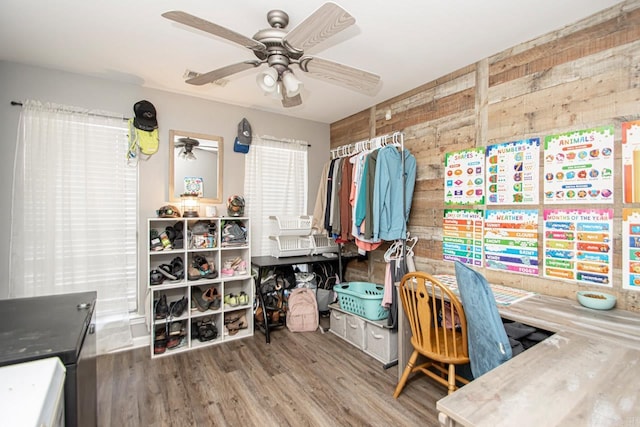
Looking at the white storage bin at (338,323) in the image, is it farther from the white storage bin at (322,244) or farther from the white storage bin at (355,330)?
the white storage bin at (322,244)

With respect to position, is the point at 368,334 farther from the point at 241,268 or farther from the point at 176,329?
the point at 176,329

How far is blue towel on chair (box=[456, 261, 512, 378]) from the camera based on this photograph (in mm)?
1354

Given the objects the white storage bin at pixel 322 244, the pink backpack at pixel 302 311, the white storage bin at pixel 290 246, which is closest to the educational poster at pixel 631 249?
the pink backpack at pixel 302 311

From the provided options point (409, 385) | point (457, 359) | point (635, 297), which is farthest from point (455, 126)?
point (409, 385)

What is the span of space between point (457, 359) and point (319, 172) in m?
2.75

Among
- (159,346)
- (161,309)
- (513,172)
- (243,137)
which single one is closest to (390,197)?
(513,172)

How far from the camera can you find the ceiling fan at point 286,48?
1.35 meters

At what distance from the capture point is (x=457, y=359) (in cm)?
176

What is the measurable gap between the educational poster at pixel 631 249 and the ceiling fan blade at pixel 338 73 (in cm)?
165

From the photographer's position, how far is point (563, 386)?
937 mm

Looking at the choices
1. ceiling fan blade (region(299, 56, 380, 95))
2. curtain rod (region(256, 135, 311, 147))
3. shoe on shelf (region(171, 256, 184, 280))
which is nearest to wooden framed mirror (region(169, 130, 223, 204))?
curtain rod (region(256, 135, 311, 147))

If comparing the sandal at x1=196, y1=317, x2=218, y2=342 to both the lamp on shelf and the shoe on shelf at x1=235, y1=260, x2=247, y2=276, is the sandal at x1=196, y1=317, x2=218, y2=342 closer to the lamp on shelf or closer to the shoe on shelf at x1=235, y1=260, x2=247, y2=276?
the shoe on shelf at x1=235, y1=260, x2=247, y2=276

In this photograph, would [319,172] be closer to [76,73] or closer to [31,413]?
[76,73]

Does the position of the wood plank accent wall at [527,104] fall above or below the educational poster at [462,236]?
above
